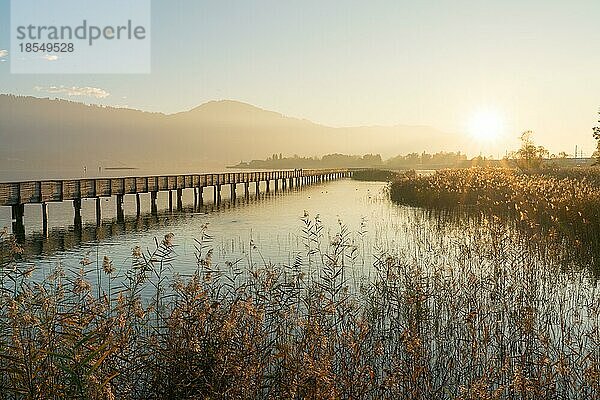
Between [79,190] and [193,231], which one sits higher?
[79,190]

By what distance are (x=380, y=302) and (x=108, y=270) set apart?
18.1 ft

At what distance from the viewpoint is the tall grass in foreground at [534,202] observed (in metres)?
17.2

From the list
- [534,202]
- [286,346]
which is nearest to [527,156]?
[534,202]

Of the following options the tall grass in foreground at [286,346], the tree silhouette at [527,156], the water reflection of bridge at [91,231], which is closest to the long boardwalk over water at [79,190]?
the water reflection of bridge at [91,231]

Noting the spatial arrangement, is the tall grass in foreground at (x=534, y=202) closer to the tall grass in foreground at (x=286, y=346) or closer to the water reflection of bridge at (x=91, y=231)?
the tall grass in foreground at (x=286, y=346)

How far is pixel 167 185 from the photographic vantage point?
41969 mm

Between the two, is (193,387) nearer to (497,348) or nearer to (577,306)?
(497,348)

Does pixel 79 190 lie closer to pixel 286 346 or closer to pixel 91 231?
pixel 91 231

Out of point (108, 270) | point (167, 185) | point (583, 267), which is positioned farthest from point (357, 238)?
point (167, 185)

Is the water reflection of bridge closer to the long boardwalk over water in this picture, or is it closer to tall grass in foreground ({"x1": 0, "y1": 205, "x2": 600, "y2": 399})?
the long boardwalk over water

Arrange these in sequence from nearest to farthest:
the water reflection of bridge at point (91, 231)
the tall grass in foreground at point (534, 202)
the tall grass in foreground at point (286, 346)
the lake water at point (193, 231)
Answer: the tall grass in foreground at point (286, 346), the tall grass in foreground at point (534, 202), the lake water at point (193, 231), the water reflection of bridge at point (91, 231)

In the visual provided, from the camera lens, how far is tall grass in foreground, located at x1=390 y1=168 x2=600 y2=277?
17.2 m

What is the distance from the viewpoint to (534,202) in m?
23.5

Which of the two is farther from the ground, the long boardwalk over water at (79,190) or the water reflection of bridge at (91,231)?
the long boardwalk over water at (79,190)
